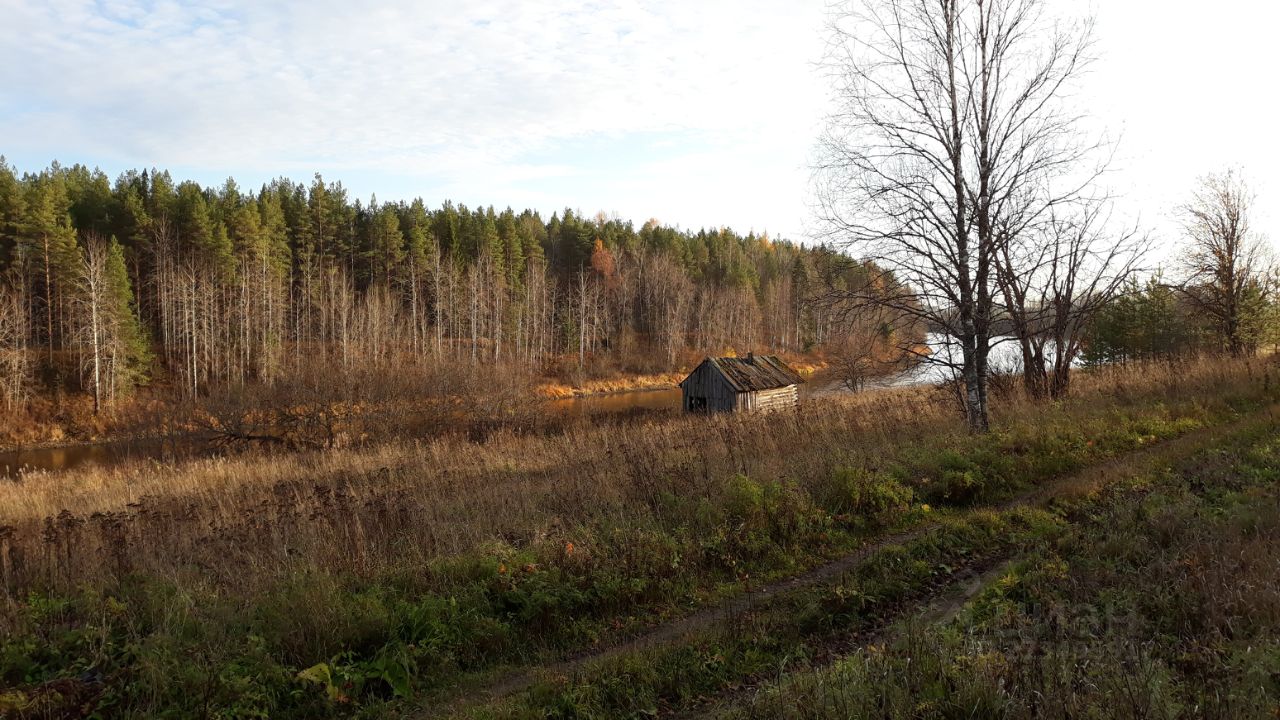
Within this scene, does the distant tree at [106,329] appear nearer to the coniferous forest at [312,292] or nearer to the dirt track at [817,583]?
the coniferous forest at [312,292]

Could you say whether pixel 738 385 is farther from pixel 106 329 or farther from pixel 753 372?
pixel 106 329

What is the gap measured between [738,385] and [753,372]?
2.13m

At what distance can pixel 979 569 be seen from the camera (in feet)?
20.4

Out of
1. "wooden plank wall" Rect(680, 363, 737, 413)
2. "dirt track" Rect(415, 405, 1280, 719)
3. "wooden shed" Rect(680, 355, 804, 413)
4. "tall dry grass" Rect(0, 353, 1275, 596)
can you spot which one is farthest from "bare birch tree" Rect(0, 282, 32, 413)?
"dirt track" Rect(415, 405, 1280, 719)

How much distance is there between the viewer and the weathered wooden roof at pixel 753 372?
90.3 ft

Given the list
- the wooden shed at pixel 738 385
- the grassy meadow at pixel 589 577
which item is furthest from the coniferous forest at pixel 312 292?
the grassy meadow at pixel 589 577

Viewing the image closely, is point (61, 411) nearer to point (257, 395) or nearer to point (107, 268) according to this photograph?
point (107, 268)

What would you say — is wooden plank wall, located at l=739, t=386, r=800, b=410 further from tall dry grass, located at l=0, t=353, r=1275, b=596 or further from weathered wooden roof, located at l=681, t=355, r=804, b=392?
tall dry grass, located at l=0, t=353, r=1275, b=596

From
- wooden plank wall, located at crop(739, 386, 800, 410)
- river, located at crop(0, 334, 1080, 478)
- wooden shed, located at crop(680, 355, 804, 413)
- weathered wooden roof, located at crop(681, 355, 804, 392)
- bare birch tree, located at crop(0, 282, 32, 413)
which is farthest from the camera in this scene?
bare birch tree, located at crop(0, 282, 32, 413)

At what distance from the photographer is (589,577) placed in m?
6.27

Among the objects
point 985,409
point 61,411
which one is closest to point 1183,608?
point 985,409

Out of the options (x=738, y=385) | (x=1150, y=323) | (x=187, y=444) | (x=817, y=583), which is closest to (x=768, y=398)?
(x=738, y=385)

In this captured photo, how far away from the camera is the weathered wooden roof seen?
27516 mm

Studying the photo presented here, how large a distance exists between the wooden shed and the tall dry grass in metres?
9.70
